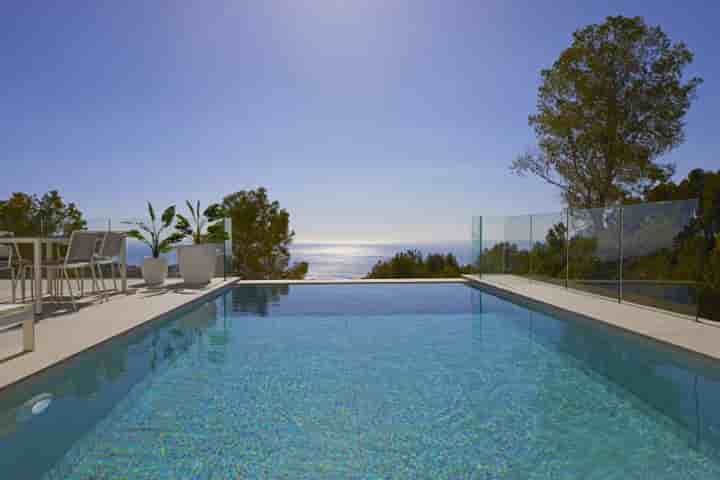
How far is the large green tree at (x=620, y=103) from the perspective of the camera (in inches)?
488

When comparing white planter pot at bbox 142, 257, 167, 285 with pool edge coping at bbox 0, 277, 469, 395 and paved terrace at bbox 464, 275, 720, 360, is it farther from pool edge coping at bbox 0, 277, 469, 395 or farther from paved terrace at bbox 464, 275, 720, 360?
paved terrace at bbox 464, 275, 720, 360

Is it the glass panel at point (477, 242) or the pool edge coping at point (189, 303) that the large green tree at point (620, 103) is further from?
the pool edge coping at point (189, 303)

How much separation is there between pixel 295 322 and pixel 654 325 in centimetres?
399

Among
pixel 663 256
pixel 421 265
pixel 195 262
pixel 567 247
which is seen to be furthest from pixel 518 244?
pixel 195 262

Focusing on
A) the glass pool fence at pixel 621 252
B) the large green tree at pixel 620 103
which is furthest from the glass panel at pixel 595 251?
the large green tree at pixel 620 103

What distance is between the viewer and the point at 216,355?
451 centimetres

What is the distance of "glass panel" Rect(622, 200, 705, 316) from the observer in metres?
5.42

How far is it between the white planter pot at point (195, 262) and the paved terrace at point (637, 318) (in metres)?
5.33

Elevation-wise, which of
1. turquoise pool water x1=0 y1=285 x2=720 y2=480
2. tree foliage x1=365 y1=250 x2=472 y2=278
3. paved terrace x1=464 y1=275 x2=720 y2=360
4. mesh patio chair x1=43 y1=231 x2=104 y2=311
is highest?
mesh patio chair x1=43 y1=231 x2=104 y2=311

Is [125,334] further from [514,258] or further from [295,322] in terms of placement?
[514,258]

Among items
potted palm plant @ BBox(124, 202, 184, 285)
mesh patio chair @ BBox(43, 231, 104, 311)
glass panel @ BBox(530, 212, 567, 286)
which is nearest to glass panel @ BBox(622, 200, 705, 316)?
glass panel @ BBox(530, 212, 567, 286)

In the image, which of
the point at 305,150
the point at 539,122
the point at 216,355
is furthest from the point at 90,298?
Result: the point at 539,122

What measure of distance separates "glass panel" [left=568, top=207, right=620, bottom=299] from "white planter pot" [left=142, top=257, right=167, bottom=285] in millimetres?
Answer: 7097

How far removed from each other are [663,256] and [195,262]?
7394 mm
